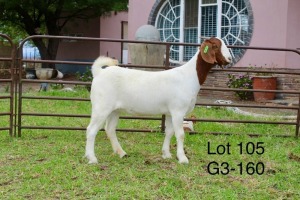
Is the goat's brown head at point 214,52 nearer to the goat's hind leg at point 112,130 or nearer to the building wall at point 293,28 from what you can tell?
the goat's hind leg at point 112,130

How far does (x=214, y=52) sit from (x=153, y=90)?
757mm

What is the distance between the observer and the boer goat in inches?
A: 186

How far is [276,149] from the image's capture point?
5602mm

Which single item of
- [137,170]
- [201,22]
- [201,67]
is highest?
[201,22]

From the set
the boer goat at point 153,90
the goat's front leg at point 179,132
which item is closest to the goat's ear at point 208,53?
the boer goat at point 153,90

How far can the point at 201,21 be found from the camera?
12.6 m

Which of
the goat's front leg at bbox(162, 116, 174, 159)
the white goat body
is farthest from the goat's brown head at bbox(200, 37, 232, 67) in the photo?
the goat's front leg at bbox(162, 116, 174, 159)

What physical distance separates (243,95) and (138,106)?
687cm

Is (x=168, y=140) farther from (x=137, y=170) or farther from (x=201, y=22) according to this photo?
(x=201, y=22)

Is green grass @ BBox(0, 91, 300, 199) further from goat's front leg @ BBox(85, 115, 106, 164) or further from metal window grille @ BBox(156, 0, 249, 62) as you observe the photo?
metal window grille @ BBox(156, 0, 249, 62)

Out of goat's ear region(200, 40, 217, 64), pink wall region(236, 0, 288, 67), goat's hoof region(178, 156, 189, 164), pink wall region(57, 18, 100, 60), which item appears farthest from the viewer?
pink wall region(57, 18, 100, 60)

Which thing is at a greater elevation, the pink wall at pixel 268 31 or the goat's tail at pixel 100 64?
the pink wall at pixel 268 31

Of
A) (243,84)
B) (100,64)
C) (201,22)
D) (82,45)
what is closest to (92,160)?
(100,64)

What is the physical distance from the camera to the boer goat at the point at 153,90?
473cm
